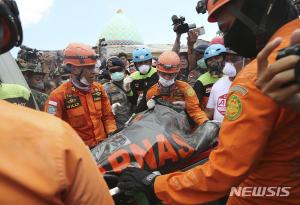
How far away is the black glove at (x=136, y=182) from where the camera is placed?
7.18 feet

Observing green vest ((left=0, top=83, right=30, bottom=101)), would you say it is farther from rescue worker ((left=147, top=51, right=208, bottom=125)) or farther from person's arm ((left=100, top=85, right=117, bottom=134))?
rescue worker ((left=147, top=51, right=208, bottom=125))

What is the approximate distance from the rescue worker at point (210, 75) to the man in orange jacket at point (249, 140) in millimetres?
3679

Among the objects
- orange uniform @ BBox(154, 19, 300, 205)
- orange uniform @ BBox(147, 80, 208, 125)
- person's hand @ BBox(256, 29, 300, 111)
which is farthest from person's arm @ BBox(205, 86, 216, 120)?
person's hand @ BBox(256, 29, 300, 111)

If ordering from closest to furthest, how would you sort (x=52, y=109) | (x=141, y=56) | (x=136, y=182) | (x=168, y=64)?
(x=136, y=182)
(x=52, y=109)
(x=168, y=64)
(x=141, y=56)

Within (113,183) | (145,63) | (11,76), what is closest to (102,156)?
(113,183)

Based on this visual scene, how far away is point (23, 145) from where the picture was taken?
1.01m

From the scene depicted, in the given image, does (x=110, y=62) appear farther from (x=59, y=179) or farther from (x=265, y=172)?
(x=59, y=179)

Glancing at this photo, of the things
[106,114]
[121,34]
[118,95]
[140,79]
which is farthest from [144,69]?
[121,34]

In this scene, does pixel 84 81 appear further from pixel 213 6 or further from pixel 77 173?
pixel 77 173

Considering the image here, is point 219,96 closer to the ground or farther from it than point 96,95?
closer to the ground

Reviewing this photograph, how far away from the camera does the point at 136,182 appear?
219cm

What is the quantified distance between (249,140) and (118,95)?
493 cm

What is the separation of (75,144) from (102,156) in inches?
60.5

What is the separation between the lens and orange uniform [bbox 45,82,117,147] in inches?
186
